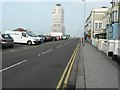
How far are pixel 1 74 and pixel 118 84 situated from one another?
4773 millimetres

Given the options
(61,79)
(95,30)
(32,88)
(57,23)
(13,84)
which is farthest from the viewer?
(57,23)

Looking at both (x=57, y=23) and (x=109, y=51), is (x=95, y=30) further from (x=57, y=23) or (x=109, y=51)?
(x=109, y=51)

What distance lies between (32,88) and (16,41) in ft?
115

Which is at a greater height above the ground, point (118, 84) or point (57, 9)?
point (57, 9)

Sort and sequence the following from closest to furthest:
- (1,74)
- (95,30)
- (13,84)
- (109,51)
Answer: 1. (13,84)
2. (1,74)
3. (109,51)
4. (95,30)

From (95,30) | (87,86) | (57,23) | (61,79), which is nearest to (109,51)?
(61,79)

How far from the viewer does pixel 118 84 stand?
8930mm

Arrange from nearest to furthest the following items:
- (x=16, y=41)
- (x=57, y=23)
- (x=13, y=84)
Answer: (x=13, y=84), (x=16, y=41), (x=57, y=23)

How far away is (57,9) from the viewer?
15150 centimetres

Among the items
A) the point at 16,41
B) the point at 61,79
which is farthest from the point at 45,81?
the point at 16,41

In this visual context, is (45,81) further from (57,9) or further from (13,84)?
(57,9)

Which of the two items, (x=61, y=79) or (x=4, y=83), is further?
(x=61, y=79)

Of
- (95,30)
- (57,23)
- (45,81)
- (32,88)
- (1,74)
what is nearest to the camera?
(32,88)

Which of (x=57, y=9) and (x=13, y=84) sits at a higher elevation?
(x=57, y=9)
